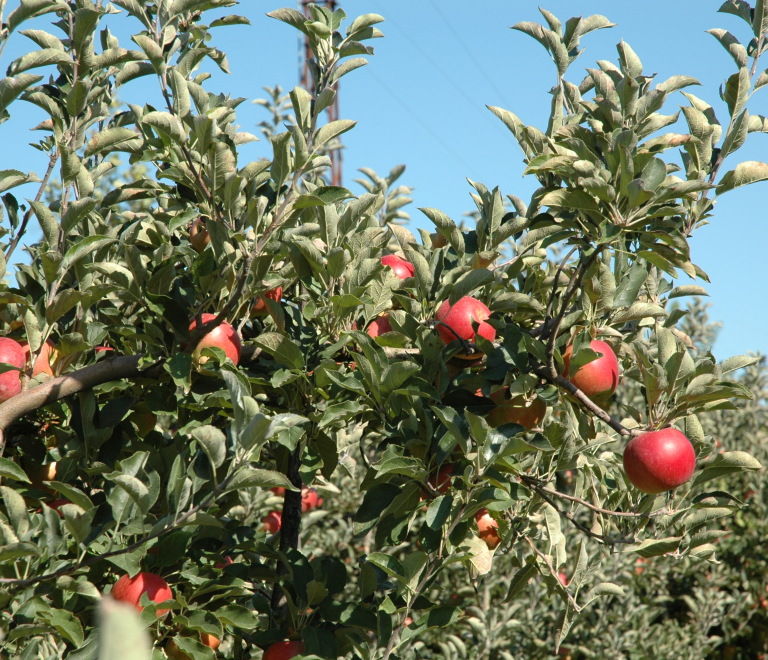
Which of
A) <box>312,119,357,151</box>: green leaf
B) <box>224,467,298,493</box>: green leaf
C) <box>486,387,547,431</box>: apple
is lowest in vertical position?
<box>224,467,298,493</box>: green leaf

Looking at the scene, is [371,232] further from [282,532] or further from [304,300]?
[282,532]

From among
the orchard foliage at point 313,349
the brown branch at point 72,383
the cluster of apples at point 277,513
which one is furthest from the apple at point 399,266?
the cluster of apples at point 277,513

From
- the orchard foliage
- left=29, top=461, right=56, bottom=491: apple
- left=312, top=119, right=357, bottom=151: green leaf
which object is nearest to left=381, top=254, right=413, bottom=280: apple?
the orchard foliage

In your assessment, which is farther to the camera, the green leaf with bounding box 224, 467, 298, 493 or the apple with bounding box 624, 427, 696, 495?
the apple with bounding box 624, 427, 696, 495

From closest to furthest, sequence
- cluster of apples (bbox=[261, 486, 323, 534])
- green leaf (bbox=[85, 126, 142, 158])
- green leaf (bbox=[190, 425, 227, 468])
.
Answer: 1. green leaf (bbox=[190, 425, 227, 468])
2. green leaf (bbox=[85, 126, 142, 158])
3. cluster of apples (bbox=[261, 486, 323, 534])

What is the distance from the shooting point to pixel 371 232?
1887 millimetres

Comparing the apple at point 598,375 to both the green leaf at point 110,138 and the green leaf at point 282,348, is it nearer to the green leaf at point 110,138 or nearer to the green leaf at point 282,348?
the green leaf at point 282,348

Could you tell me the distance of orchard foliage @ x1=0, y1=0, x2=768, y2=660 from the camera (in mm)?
1458

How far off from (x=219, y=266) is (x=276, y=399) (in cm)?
44

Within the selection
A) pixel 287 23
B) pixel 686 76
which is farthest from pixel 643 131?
pixel 287 23

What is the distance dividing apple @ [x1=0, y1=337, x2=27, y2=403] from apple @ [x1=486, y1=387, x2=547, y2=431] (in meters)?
1.16

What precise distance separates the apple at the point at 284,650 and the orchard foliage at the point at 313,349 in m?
0.01

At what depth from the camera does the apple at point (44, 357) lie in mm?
1697

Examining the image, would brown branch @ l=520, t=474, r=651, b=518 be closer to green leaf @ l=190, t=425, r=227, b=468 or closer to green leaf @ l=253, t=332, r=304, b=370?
green leaf @ l=253, t=332, r=304, b=370
